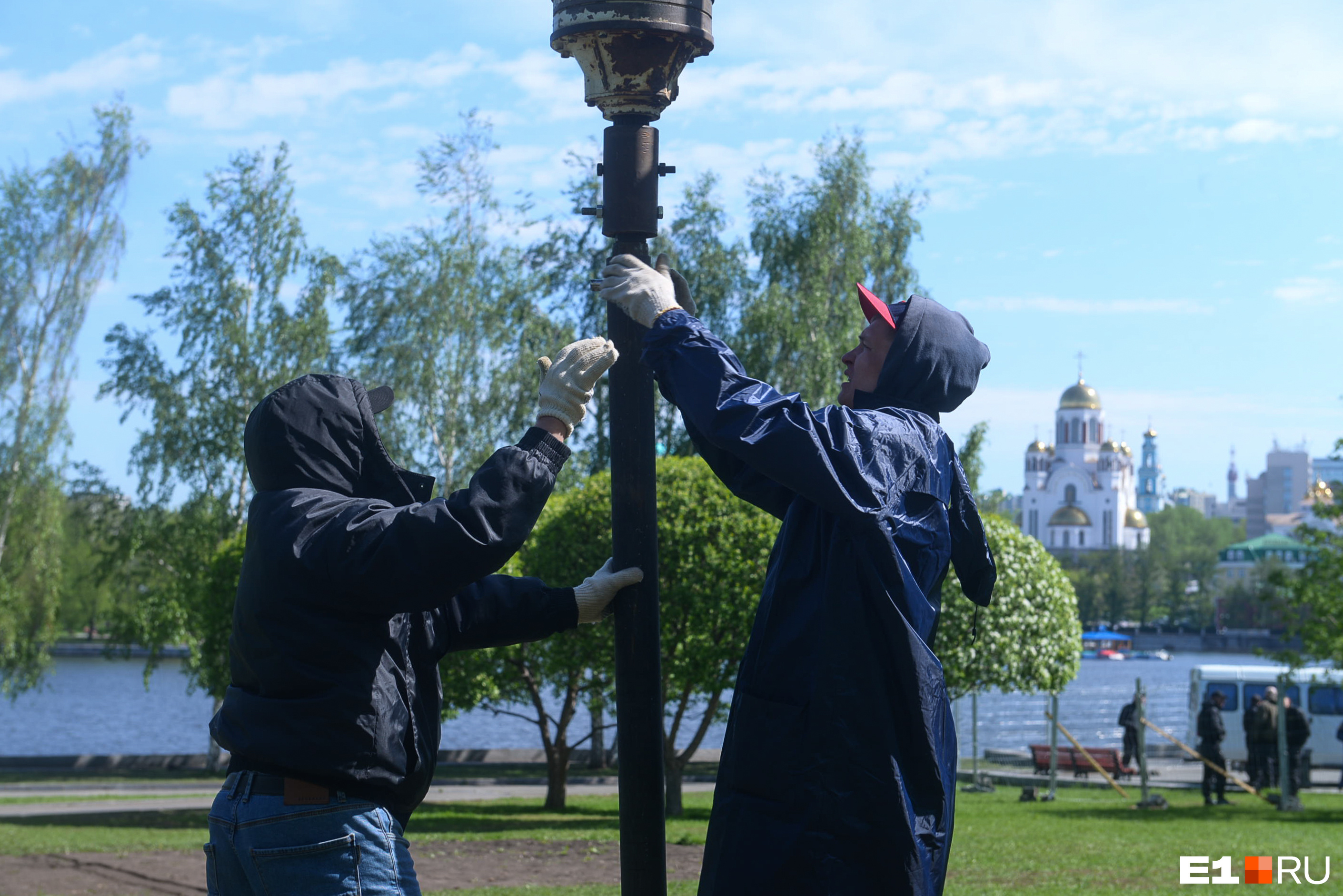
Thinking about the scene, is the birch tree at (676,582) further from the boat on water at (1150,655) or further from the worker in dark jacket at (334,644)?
the boat on water at (1150,655)

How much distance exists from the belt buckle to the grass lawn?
235 inches

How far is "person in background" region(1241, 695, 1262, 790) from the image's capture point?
63.0 ft

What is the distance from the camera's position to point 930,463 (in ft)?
9.44

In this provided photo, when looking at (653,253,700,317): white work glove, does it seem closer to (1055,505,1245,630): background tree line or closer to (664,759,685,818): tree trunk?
(664,759,685,818): tree trunk

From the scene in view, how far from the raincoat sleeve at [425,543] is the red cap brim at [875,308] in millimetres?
919

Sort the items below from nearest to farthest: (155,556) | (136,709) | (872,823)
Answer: (872,823), (155,556), (136,709)

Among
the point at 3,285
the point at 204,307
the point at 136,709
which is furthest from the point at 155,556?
the point at 136,709

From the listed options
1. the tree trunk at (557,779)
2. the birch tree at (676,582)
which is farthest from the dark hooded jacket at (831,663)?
the tree trunk at (557,779)

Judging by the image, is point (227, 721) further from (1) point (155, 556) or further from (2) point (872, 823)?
(1) point (155, 556)

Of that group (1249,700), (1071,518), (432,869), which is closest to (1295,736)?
(1249,700)

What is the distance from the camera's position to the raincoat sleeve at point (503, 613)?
314cm

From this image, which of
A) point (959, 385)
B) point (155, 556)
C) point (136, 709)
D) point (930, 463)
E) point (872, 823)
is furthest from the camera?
point (136, 709)

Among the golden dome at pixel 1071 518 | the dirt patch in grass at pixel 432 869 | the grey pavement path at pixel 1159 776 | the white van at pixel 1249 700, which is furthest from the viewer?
the golden dome at pixel 1071 518

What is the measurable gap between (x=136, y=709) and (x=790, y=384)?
39549 millimetres
